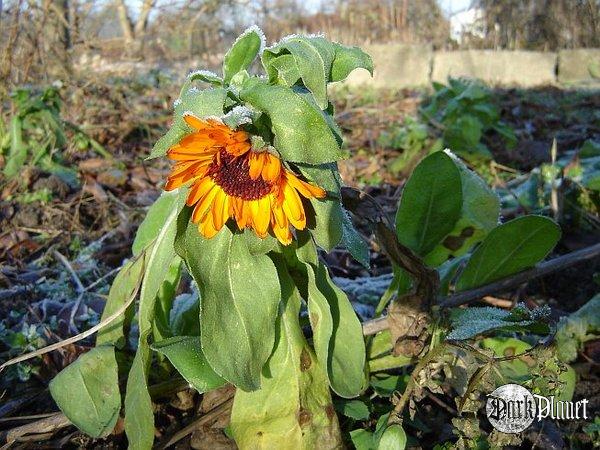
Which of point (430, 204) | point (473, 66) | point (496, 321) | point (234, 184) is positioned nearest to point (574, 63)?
point (473, 66)

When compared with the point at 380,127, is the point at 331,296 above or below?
above

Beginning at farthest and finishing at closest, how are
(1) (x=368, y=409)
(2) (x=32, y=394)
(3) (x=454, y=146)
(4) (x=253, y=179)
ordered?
1. (3) (x=454, y=146)
2. (2) (x=32, y=394)
3. (1) (x=368, y=409)
4. (4) (x=253, y=179)

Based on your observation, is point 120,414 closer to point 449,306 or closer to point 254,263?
point 254,263

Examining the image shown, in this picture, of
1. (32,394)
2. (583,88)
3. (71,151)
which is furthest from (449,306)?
(583,88)

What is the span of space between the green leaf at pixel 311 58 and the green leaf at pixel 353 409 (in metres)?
0.68

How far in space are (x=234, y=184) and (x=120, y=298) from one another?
50 cm

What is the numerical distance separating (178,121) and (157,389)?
66 centimetres

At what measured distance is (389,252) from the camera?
58.2 inches

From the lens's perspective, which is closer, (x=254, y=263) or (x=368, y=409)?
(x=254, y=263)

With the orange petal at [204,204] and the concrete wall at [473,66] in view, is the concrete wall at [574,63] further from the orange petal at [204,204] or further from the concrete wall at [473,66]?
the orange petal at [204,204]

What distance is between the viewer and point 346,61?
1.26 meters

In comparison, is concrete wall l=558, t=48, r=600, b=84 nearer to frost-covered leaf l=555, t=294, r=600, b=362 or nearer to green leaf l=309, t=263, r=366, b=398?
frost-covered leaf l=555, t=294, r=600, b=362

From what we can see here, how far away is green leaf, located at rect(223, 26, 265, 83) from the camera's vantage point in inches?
51.6

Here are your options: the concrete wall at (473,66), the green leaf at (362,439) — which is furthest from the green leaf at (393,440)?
the concrete wall at (473,66)
